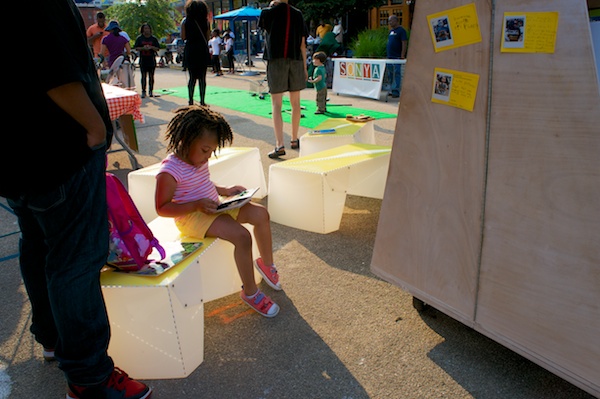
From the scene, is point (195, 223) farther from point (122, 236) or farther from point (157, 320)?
point (157, 320)

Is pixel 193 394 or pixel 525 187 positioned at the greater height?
pixel 525 187

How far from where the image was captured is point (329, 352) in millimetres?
2439

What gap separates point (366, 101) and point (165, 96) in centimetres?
527

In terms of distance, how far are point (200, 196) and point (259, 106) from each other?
799 centimetres

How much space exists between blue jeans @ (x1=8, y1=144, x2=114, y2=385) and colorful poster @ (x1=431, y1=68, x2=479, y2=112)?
1.44 m

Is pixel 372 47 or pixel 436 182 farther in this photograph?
pixel 372 47

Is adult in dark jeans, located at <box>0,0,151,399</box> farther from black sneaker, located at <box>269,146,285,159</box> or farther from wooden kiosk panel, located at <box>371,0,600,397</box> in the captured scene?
black sneaker, located at <box>269,146,285,159</box>

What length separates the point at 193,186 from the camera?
273cm

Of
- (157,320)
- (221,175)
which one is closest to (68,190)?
(157,320)

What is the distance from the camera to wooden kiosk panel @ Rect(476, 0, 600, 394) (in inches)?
68.6

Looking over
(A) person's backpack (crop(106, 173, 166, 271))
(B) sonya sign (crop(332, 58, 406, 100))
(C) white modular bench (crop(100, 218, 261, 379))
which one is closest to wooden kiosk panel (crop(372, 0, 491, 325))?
(C) white modular bench (crop(100, 218, 261, 379))

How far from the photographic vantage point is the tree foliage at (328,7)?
15570mm

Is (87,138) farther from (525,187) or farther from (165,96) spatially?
(165,96)

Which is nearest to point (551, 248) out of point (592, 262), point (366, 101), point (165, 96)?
point (592, 262)
